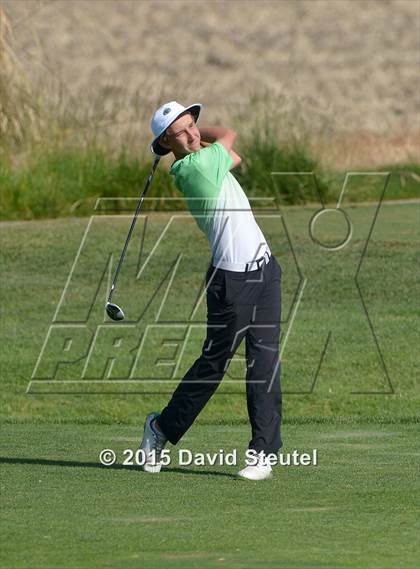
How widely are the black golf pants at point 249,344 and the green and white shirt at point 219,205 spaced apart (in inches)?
4.3

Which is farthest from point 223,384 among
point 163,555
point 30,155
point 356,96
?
point 356,96

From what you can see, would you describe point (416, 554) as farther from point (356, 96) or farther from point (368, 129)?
point (356, 96)

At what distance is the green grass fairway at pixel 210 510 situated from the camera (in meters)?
6.02

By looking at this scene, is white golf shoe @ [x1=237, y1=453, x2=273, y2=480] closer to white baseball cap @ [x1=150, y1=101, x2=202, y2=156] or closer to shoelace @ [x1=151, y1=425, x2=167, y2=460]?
shoelace @ [x1=151, y1=425, x2=167, y2=460]

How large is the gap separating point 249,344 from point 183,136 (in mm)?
1083

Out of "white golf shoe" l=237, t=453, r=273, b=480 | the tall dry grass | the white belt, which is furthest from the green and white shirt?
the tall dry grass

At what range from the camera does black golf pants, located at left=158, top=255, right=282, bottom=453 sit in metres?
7.89

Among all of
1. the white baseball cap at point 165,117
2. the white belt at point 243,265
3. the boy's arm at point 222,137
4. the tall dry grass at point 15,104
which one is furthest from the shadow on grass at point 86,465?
the tall dry grass at point 15,104

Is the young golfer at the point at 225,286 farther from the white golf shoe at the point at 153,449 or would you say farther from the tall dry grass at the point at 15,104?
the tall dry grass at the point at 15,104

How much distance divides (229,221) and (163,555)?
2163mm

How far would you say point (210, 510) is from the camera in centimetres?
701

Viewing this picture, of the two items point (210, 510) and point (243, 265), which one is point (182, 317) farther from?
point (210, 510)

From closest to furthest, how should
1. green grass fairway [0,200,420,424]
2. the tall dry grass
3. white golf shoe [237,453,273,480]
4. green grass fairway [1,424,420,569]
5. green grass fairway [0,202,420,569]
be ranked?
green grass fairway [1,424,420,569]
green grass fairway [0,202,420,569]
white golf shoe [237,453,273,480]
green grass fairway [0,200,420,424]
the tall dry grass

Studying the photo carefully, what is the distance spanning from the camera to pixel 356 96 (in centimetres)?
3662
